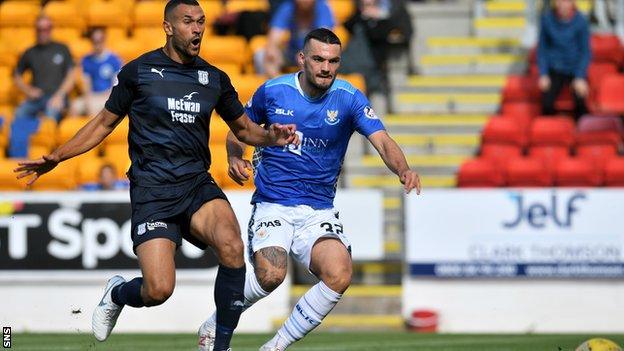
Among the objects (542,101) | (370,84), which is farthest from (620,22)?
(370,84)

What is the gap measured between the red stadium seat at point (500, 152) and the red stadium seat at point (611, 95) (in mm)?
1299

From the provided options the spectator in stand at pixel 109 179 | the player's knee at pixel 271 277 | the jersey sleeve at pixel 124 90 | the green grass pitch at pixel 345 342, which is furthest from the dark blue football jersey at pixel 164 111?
the spectator in stand at pixel 109 179

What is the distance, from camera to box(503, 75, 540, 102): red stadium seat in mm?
17562

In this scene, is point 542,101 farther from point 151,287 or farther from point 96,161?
point 151,287

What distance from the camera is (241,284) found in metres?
9.37

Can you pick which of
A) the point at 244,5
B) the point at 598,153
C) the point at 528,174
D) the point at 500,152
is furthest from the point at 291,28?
the point at 598,153

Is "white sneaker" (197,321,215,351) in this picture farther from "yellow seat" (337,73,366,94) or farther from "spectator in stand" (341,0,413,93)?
"spectator in stand" (341,0,413,93)

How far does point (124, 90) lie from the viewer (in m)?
9.40

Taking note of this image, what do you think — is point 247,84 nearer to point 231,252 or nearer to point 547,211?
point 547,211

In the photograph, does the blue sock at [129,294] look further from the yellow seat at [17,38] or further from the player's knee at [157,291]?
the yellow seat at [17,38]

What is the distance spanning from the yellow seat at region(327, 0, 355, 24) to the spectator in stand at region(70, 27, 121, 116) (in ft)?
9.72

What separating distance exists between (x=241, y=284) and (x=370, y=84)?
807 centimetres

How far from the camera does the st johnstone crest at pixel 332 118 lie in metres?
10.1

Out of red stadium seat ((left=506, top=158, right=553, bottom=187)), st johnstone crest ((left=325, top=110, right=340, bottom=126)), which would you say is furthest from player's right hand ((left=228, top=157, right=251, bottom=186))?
red stadium seat ((left=506, top=158, right=553, bottom=187))
